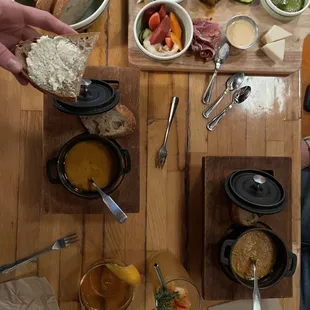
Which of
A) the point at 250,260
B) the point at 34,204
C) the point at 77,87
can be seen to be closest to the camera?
the point at 77,87

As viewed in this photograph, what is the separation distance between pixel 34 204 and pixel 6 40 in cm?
47

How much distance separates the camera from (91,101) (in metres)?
1.11

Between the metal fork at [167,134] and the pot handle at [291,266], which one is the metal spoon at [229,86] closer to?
the metal fork at [167,134]

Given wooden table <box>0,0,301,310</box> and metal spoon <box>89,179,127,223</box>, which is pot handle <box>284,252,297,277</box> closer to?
wooden table <box>0,0,301,310</box>

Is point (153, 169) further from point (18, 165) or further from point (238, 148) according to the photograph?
point (18, 165)

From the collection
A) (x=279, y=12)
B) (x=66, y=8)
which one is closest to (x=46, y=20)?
(x=66, y=8)

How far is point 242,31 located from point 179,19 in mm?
190

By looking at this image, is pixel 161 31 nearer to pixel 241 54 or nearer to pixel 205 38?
pixel 205 38

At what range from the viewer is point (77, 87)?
104 cm

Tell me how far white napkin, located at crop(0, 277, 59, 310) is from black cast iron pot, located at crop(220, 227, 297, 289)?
0.51 metres

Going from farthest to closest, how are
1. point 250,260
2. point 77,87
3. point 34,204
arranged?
point 34,204
point 250,260
point 77,87

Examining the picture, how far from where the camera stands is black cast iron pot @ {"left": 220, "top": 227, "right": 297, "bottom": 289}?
1170 mm

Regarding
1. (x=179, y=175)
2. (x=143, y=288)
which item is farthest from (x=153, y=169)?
(x=143, y=288)

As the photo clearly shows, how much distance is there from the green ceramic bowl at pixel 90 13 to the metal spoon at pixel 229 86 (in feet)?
1.36
